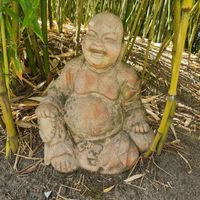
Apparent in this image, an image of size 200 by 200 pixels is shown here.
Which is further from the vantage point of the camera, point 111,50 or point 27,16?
point 111,50

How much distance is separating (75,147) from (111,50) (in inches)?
14.4

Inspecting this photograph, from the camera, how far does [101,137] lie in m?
1.50

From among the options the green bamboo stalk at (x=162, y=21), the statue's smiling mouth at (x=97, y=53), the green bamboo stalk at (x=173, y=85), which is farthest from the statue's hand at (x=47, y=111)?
the green bamboo stalk at (x=162, y=21)

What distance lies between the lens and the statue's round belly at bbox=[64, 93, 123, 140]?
A: 4.80ft

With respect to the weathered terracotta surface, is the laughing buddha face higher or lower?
higher

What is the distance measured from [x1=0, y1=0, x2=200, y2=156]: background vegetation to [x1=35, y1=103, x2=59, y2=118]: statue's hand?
12cm

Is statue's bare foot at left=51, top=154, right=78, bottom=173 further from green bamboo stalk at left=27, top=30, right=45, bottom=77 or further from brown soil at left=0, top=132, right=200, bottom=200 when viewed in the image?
green bamboo stalk at left=27, top=30, right=45, bottom=77

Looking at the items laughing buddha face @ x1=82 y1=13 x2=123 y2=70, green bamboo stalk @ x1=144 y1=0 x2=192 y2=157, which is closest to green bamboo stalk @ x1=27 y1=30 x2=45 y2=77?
laughing buddha face @ x1=82 y1=13 x2=123 y2=70

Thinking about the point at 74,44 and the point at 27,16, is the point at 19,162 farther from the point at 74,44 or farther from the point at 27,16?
the point at 74,44

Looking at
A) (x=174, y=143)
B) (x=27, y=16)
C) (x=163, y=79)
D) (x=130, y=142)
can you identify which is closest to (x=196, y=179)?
(x=174, y=143)

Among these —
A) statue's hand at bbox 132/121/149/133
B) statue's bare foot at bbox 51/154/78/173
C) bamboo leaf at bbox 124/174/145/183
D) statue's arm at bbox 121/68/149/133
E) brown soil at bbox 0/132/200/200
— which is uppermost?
statue's arm at bbox 121/68/149/133

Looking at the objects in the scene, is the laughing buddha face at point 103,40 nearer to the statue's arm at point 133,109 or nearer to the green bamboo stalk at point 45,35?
the statue's arm at point 133,109

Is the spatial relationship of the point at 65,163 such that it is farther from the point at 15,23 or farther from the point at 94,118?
the point at 15,23

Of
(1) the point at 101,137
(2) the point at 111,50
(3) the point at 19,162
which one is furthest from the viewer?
(3) the point at 19,162
